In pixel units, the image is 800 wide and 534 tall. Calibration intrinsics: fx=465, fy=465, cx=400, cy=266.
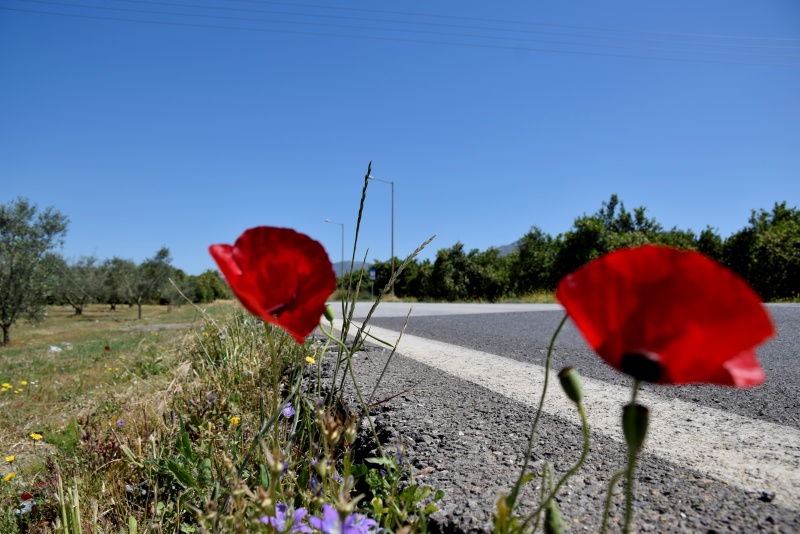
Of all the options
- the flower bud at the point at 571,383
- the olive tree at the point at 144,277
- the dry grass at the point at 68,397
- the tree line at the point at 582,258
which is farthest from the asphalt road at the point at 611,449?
the olive tree at the point at 144,277

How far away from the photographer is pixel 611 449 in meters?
1.06

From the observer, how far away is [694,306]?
407mm

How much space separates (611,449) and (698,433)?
29 cm

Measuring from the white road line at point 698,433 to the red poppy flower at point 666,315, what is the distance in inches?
23.6

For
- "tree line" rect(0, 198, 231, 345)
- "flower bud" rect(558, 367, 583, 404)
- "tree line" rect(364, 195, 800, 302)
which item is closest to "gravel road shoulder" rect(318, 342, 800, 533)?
"flower bud" rect(558, 367, 583, 404)

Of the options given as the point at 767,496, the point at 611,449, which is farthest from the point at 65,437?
the point at 767,496

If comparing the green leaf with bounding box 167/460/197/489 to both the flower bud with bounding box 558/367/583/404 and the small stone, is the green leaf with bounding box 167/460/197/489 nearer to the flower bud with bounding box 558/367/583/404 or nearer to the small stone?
the flower bud with bounding box 558/367/583/404

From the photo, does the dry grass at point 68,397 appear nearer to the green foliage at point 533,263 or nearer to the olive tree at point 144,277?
the green foliage at point 533,263

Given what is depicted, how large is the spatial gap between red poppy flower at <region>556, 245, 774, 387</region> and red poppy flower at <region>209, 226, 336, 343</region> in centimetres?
34

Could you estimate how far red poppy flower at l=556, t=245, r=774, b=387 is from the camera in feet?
1.30

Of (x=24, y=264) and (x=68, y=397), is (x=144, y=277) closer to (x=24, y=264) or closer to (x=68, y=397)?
(x=24, y=264)

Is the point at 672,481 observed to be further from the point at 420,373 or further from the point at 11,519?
the point at 11,519

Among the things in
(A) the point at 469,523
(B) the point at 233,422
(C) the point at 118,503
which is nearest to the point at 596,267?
(A) the point at 469,523

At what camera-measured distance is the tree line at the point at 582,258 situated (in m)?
13.8
